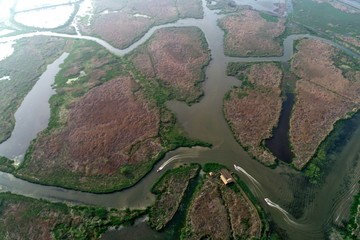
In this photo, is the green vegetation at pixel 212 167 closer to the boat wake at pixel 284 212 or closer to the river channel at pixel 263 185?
the river channel at pixel 263 185

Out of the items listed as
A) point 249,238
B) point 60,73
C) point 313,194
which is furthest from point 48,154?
point 313,194

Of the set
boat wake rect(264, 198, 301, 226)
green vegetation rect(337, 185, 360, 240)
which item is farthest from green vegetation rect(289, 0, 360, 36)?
boat wake rect(264, 198, 301, 226)

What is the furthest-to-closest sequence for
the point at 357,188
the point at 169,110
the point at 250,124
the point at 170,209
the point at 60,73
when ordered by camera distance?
1. the point at 60,73
2. the point at 169,110
3. the point at 250,124
4. the point at 357,188
5. the point at 170,209

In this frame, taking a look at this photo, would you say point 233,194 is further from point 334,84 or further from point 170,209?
point 334,84

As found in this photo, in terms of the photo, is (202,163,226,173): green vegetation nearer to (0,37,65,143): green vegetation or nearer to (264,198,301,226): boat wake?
(264,198,301,226): boat wake

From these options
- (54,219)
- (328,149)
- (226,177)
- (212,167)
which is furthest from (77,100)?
(328,149)

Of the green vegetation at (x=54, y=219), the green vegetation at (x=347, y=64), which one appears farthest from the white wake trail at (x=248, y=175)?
the green vegetation at (x=347, y=64)
